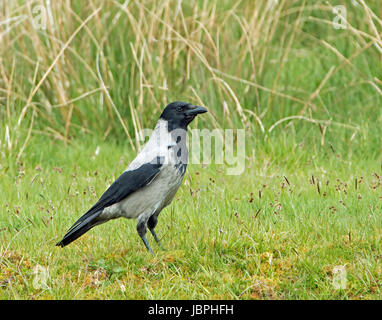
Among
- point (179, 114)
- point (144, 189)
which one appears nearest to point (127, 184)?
point (144, 189)

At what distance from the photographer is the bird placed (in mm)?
4156

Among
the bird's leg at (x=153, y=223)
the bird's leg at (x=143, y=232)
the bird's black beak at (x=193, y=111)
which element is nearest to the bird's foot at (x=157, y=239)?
the bird's leg at (x=153, y=223)

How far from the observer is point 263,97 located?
7.17 metres

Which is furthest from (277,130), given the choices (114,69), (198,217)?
(198,217)

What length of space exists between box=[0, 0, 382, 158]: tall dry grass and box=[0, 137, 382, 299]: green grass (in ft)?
4.52

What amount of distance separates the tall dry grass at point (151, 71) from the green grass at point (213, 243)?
1379 millimetres

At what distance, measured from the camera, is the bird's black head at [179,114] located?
4.42 m

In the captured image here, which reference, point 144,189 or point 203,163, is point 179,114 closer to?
point 144,189

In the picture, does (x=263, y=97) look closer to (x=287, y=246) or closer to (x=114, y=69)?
(x=114, y=69)

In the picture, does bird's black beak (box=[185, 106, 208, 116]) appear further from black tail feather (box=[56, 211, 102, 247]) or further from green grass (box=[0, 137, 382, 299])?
black tail feather (box=[56, 211, 102, 247])

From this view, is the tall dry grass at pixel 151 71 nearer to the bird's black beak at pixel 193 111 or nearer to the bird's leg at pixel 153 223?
the bird's black beak at pixel 193 111

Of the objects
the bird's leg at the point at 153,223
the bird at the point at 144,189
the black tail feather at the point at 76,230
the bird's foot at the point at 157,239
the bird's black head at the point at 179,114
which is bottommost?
the bird's foot at the point at 157,239

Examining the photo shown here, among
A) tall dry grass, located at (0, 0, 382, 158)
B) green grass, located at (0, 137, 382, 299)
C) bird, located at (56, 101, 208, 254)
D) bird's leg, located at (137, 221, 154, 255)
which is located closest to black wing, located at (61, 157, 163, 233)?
bird, located at (56, 101, 208, 254)

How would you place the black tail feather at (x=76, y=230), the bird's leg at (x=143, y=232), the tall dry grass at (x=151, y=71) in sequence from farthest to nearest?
the tall dry grass at (x=151, y=71), the bird's leg at (x=143, y=232), the black tail feather at (x=76, y=230)
